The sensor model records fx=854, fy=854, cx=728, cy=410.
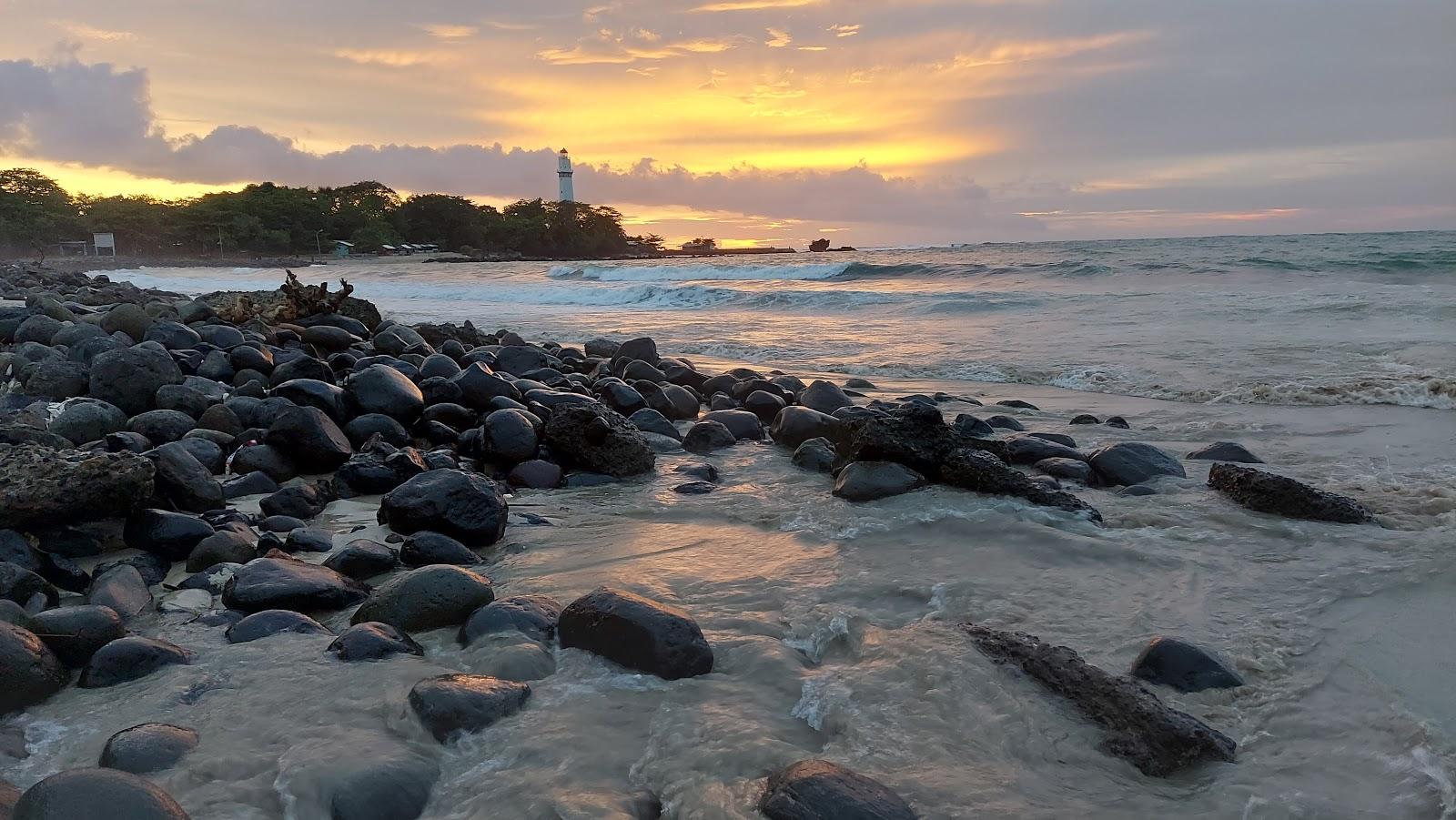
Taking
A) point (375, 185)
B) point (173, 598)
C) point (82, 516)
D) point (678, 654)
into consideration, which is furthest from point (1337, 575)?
point (375, 185)

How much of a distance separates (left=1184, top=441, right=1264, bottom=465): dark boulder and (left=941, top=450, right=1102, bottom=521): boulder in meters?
1.44

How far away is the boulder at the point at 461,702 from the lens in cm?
220

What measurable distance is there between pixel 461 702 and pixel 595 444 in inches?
107

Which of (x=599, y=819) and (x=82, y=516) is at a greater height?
(x=82, y=516)

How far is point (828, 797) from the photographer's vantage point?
→ 1.84m

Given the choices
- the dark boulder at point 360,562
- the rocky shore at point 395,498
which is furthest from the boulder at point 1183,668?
the dark boulder at point 360,562

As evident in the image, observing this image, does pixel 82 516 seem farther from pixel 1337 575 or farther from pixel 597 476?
pixel 1337 575

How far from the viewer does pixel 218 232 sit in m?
62.3

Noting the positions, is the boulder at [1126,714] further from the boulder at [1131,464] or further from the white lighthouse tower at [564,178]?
the white lighthouse tower at [564,178]

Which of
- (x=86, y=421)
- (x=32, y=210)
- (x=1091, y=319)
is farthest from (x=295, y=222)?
(x=86, y=421)

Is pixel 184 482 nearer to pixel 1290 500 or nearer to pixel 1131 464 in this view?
pixel 1131 464

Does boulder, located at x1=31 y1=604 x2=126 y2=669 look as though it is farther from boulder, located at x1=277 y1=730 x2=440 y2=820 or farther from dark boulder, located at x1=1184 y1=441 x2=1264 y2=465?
dark boulder, located at x1=1184 y1=441 x2=1264 y2=465

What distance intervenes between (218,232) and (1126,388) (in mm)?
69165

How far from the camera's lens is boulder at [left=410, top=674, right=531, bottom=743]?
2195mm
